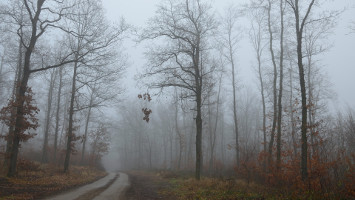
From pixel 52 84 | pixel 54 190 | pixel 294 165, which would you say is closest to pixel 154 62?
pixel 54 190

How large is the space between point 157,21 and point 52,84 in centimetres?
1753

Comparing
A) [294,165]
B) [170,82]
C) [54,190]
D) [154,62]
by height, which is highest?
[154,62]

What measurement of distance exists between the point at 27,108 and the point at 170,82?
8125 millimetres

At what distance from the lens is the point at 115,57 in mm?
17156

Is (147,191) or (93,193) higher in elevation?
(93,193)

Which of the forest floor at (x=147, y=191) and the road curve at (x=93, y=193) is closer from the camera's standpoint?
the road curve at (x=93, y=193)

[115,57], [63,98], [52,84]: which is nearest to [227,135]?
[63,98]

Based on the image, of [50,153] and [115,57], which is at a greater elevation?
[115,57]

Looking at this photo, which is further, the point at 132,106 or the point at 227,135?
the point at 227,135

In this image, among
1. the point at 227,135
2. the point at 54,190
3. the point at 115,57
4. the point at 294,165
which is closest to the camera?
the point at 54,190

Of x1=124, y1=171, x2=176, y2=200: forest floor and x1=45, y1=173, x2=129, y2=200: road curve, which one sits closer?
x1=45, y1=173, x2=129, y2=200: road curve

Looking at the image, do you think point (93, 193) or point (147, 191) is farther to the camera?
point (147, 191)

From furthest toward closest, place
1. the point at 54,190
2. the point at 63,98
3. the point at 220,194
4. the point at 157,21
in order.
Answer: the point at 63,98, the point at 157,21, the point at 54,190, the point at 220,194

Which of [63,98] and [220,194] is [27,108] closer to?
[220,194]
